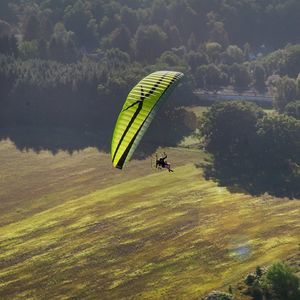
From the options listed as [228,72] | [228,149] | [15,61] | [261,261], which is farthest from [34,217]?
Result: [228,72]

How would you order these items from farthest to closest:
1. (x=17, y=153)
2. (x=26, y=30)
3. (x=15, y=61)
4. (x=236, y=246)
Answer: (x=26, y=30), (x=15, y=61), (x=17, y=153), (x=236, y=246)

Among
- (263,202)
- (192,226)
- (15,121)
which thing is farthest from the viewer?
(15,121)

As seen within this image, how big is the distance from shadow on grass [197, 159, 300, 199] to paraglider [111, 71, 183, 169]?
167ft

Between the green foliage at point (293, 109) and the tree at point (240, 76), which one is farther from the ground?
the tree at point (240, 76)

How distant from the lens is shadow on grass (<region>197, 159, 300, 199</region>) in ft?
295

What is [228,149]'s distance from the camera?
339 ft

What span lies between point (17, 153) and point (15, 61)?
3452 cm

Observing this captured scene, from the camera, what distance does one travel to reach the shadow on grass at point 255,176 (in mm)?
90062

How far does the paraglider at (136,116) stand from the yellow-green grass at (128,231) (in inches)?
982

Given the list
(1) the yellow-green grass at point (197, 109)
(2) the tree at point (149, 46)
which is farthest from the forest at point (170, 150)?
(2) the tree at point (149, 46)

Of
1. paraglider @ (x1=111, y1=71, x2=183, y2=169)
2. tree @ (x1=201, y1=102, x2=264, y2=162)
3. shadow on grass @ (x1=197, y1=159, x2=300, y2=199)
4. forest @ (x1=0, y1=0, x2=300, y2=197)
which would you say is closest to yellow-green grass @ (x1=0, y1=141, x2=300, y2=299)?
shadow on grass @ (x1=197, y1=159, x2=300, y2=199)

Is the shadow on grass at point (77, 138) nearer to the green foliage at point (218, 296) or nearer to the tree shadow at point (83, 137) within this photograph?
the tree shadow at point (83, 137)

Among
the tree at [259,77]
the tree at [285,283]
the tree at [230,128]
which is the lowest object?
the tree at [285,283]

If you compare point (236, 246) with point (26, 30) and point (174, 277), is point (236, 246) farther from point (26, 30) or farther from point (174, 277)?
point (26, 30)
